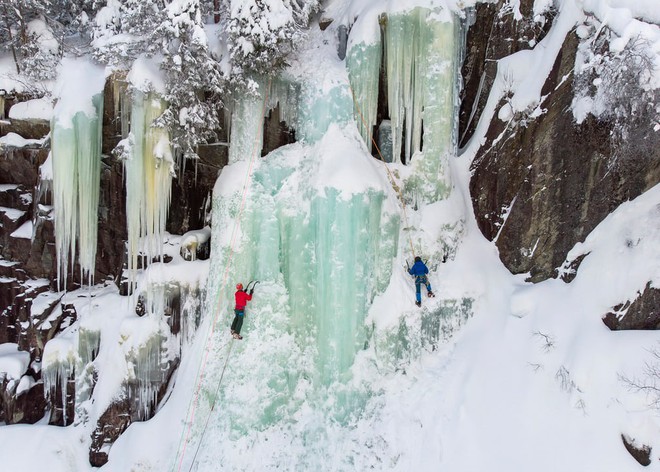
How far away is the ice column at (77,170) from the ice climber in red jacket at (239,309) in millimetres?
3113

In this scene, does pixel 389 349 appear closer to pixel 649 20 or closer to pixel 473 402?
pixel 473 402

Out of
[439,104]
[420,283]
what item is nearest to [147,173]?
[420,283]

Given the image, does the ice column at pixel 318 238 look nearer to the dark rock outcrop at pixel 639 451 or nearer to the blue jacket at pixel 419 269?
the blue jacket at pixel 419 269

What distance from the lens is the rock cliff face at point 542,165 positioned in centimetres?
625

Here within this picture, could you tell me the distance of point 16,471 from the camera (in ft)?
27.1

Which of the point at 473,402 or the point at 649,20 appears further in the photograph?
the point at 473,402

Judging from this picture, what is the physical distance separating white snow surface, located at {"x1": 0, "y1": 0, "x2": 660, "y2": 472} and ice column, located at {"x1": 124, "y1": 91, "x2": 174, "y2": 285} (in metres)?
0.48

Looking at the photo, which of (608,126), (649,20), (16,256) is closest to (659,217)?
(608,126)

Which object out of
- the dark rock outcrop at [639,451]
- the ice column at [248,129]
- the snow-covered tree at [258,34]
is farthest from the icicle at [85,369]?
the dark rock outcrop at [639,451]

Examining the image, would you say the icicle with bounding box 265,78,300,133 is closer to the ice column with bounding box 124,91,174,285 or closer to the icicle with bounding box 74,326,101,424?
the ice column with bounding box 124,91,174,285

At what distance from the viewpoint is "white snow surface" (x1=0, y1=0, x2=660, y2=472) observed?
5531 millimetres

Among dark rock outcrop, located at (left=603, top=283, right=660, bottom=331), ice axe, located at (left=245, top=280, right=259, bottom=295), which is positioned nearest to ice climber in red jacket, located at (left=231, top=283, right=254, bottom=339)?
ice axe, located at (left=245, top=280, right=259, bottom=295)

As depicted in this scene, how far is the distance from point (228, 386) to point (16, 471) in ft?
14.1

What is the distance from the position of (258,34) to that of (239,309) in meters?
4.80
